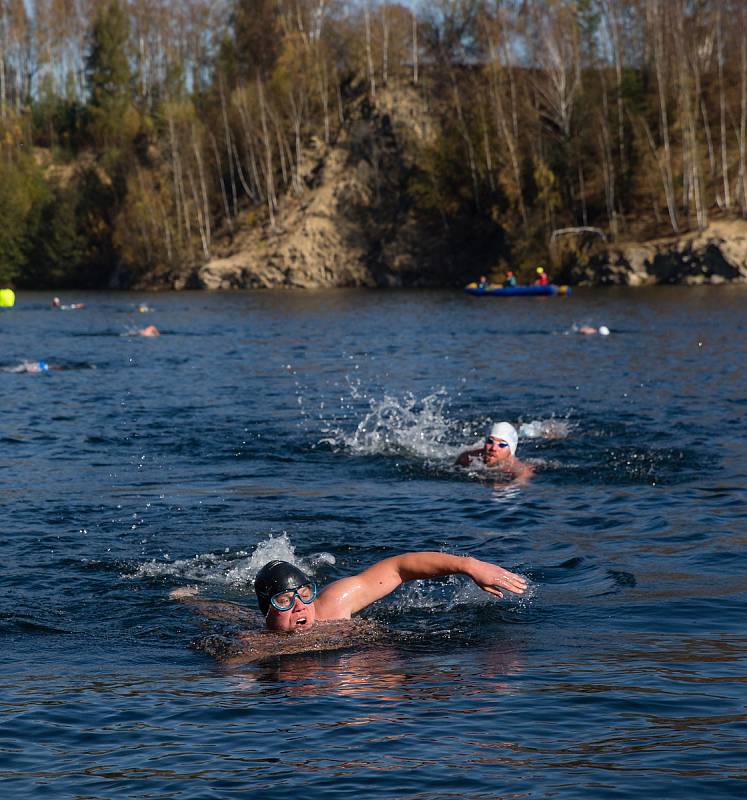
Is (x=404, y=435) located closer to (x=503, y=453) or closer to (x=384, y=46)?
(x=503, y=453)

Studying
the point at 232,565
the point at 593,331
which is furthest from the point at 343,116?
the point at 232,565

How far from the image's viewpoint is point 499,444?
14484 millimetres

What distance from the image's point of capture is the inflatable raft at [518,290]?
180 ft

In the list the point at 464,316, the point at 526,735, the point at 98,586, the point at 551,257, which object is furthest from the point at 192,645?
the point at 551,257

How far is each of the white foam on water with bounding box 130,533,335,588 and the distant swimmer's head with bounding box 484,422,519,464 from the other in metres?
3.92

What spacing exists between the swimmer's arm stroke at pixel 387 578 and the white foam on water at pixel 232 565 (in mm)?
1906

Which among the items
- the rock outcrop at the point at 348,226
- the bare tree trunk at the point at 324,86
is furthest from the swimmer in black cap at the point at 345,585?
the bare tree trunk at the point at 324,86

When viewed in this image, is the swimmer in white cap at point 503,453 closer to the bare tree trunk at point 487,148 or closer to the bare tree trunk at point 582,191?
the bare tree trunk at point 582,191

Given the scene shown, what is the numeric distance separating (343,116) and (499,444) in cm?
7484

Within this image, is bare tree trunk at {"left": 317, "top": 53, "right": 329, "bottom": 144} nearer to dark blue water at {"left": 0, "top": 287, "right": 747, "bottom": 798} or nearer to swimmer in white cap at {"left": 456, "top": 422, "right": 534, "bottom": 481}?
dark blue water at {"left": 0, "top": 287, "right": 747, "bottom": 798}

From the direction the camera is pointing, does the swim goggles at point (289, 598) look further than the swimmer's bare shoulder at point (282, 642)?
No

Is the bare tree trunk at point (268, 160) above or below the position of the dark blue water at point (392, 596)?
above

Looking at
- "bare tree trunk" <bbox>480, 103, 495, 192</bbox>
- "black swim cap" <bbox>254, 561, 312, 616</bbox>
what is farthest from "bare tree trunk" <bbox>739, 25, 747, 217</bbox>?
"black swim cap" <bbox>254, 561, 312, 616</bbox>

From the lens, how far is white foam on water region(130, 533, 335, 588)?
10289 millimetres
